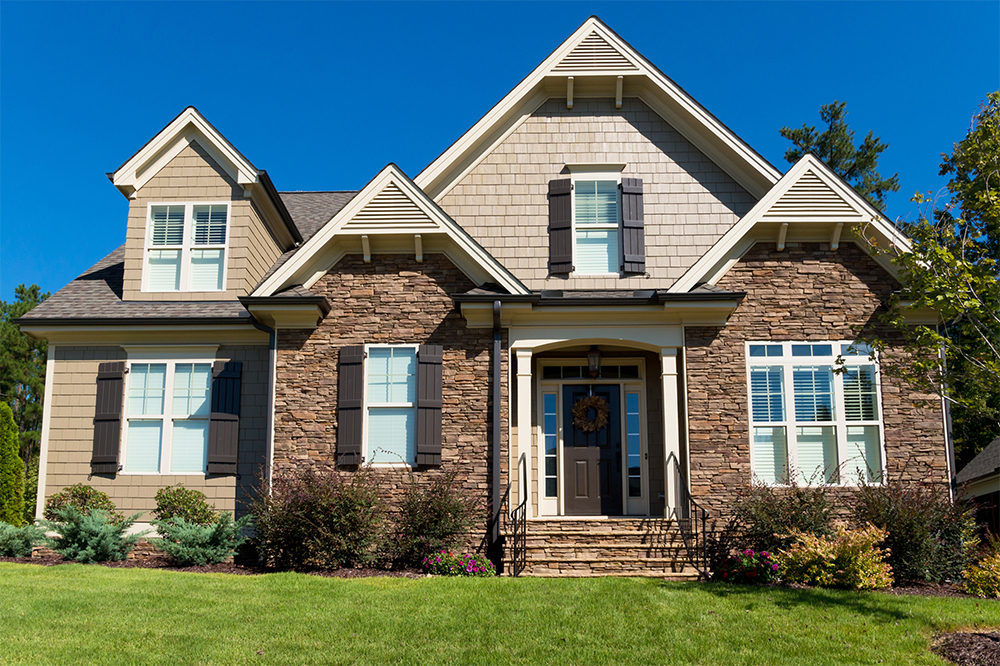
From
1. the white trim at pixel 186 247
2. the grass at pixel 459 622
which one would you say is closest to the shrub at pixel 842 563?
the grass at pixel 459 622

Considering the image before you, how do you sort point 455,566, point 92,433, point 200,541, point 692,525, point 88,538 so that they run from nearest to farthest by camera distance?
point 455,566, point 200,541, point 88,538, point 692,525, point 92,433

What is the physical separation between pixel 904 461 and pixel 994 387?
3.91 metres

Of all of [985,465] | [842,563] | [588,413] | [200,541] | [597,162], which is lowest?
[842,563]

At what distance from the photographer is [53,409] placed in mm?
13789

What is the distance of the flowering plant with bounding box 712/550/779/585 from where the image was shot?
35.0 feet

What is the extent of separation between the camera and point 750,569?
1077cm

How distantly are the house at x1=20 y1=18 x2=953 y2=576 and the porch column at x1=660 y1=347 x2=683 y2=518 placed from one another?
6 centimetres

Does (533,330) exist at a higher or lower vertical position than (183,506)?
higher

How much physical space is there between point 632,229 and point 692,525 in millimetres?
4844

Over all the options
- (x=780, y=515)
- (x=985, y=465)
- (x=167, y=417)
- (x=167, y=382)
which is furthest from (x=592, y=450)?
(x=985, y=465)

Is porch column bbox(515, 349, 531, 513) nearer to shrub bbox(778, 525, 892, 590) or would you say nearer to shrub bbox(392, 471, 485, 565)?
shrub bbox(392, 471, 485, 565)

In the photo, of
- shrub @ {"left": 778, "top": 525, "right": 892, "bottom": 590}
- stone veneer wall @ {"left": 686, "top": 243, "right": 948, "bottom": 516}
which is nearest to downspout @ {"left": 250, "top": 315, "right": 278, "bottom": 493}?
stone veneer wall @ {"left": 686, "top": 243, "right": 948, "bottom": 516}

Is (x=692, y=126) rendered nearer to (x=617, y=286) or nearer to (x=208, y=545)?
(x=617, y=286)

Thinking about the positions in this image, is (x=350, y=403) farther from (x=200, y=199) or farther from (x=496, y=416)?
(x=200, y=199)
